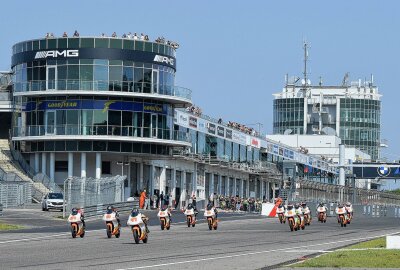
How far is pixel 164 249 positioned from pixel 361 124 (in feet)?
525

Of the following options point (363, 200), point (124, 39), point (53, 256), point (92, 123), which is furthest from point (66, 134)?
point (53, 256)

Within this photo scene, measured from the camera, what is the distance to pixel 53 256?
93.0 ft

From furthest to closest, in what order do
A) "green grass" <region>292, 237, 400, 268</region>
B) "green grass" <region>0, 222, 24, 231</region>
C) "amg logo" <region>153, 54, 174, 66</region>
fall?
"amg logo" <region>153, 54, 174, 66</region> → "green grass" <region>0, 222, 24, 231</region> → "green grass" <region>292, 237, 400, 268</region>

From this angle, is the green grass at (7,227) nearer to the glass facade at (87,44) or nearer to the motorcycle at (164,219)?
the motorcycle at (164,219)

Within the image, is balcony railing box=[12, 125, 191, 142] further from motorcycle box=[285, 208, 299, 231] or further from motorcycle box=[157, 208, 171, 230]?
motorcycle box=[285, 208, 299, 231]

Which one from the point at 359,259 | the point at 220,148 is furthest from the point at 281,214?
the point at 220,148

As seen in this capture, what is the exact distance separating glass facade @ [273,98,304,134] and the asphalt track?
133686mm

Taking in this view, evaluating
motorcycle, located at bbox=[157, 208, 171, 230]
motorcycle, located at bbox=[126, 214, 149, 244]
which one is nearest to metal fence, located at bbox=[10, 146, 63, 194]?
motorcycle, located at bbox=[157, 208, 171, 230]

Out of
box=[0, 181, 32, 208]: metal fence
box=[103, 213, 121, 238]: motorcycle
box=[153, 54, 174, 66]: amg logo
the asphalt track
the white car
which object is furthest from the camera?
box=[153, 54, 174, 66]: amg logo

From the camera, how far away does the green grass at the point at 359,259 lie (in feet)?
77.9

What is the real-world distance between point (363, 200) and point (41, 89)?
140 feet

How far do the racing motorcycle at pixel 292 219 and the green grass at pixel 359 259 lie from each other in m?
17.8

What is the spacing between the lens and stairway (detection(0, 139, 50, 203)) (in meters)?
72.0

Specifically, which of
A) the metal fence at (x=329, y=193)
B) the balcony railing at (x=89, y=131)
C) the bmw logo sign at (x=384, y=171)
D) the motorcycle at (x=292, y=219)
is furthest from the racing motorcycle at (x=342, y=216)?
the bmw logo sign at (x=384, y=171)
